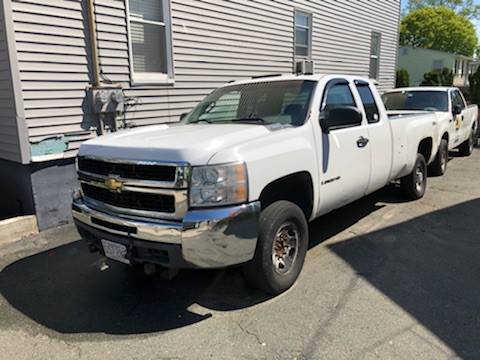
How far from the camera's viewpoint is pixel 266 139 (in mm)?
3379

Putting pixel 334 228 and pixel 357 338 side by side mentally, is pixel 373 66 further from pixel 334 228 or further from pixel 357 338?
pixel 357 338

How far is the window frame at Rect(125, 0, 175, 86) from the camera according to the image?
21.6ft

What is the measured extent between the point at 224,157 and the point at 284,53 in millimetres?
7831

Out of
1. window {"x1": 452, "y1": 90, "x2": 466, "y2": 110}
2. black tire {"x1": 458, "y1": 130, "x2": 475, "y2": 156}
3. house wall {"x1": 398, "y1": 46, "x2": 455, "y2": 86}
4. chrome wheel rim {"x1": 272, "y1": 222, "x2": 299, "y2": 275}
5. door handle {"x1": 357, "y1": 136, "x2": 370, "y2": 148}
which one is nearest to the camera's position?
chrome wheel rim {"x1": 272, "y1": 222, "x2": 299, "y2": 275}

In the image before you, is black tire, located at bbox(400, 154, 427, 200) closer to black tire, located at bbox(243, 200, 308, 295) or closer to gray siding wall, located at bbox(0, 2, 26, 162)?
black tire, located at bbox(243, 200, 308, 295)

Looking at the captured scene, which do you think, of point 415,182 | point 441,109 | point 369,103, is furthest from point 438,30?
point 369,103

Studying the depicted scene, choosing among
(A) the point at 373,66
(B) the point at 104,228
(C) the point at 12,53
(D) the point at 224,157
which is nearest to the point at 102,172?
(B) the point at 104,228

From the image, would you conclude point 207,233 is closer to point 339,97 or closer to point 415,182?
point 339,97

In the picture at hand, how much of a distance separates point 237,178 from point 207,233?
0.45 m

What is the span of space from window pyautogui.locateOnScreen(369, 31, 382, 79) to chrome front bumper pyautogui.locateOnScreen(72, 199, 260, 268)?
13.5m

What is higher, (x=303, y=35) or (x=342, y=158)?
(x=303, y=35)

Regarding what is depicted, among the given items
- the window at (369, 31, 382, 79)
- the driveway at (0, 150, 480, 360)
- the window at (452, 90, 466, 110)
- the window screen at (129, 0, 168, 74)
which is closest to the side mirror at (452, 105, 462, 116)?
the window at (452, 90, 466, 110)

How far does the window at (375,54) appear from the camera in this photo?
1483 cm

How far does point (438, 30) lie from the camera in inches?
2192
